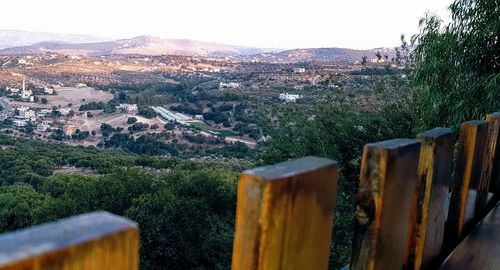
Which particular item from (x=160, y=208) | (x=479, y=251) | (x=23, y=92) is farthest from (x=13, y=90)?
(x=479, y=251)

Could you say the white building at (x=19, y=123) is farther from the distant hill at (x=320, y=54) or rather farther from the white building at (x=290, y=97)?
the distant hill at (x=320, y=54)

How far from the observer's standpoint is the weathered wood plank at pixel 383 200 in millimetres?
1033

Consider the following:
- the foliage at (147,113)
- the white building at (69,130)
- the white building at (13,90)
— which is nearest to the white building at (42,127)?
the white building at (69,130)

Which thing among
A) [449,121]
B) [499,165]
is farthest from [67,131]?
[499,165]

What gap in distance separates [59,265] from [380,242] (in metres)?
0.79

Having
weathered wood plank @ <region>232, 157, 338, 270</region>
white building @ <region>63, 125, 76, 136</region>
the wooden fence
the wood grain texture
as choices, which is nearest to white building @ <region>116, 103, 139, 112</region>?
white building @ <region>63, 125, 76, 136</region>

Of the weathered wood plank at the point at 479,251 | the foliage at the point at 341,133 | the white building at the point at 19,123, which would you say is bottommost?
the white building at the point at 19,123

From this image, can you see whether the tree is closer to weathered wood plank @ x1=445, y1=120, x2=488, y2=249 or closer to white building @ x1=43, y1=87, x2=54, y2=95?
weathered wood plank @ x1=445, y1=120, x2=488, y2=249

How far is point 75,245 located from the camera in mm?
527

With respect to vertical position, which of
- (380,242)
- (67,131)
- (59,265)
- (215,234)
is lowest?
(67,131)

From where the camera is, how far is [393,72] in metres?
15.5

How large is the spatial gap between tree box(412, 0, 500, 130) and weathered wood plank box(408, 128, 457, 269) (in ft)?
20.0

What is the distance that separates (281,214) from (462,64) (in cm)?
809

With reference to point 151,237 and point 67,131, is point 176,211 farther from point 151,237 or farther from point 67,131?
point 67,131
